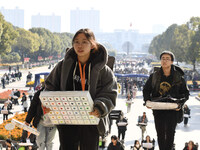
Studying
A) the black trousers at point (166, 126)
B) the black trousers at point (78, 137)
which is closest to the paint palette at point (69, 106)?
the black trousers at point (78, 137)

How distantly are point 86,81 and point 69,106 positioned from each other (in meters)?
0.44

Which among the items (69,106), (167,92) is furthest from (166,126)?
(69,106)

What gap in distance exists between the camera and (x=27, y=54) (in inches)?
3819

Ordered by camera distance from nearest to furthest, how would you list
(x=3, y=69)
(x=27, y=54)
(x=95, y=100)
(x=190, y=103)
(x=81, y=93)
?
(x=81, y=93)
(x=95, y=100)
(x=190, y=103)
(x=3, y=69)
(x=27, y=54)

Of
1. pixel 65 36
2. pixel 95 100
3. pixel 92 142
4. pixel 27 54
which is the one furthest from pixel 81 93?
pixel 65 36

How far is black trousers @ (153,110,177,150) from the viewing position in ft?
20.9

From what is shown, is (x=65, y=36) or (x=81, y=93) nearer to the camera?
(x=81, y=93)

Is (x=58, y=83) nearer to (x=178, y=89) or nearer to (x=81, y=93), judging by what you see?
(x=81, y=93)

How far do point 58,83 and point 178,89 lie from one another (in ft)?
6.72

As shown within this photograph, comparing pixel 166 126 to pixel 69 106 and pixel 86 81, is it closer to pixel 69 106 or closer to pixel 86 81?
pixel 86 81

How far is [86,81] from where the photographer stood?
15.9 feet

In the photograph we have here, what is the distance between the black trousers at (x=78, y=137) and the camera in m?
4.79

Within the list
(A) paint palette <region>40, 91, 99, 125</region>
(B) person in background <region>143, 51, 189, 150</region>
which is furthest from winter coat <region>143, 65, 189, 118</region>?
(A) paint palette <region>40, 91, 99, 125</region>

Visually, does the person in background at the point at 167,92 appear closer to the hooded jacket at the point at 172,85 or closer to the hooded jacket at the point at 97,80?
the hooded jacket at the point at 172,85
